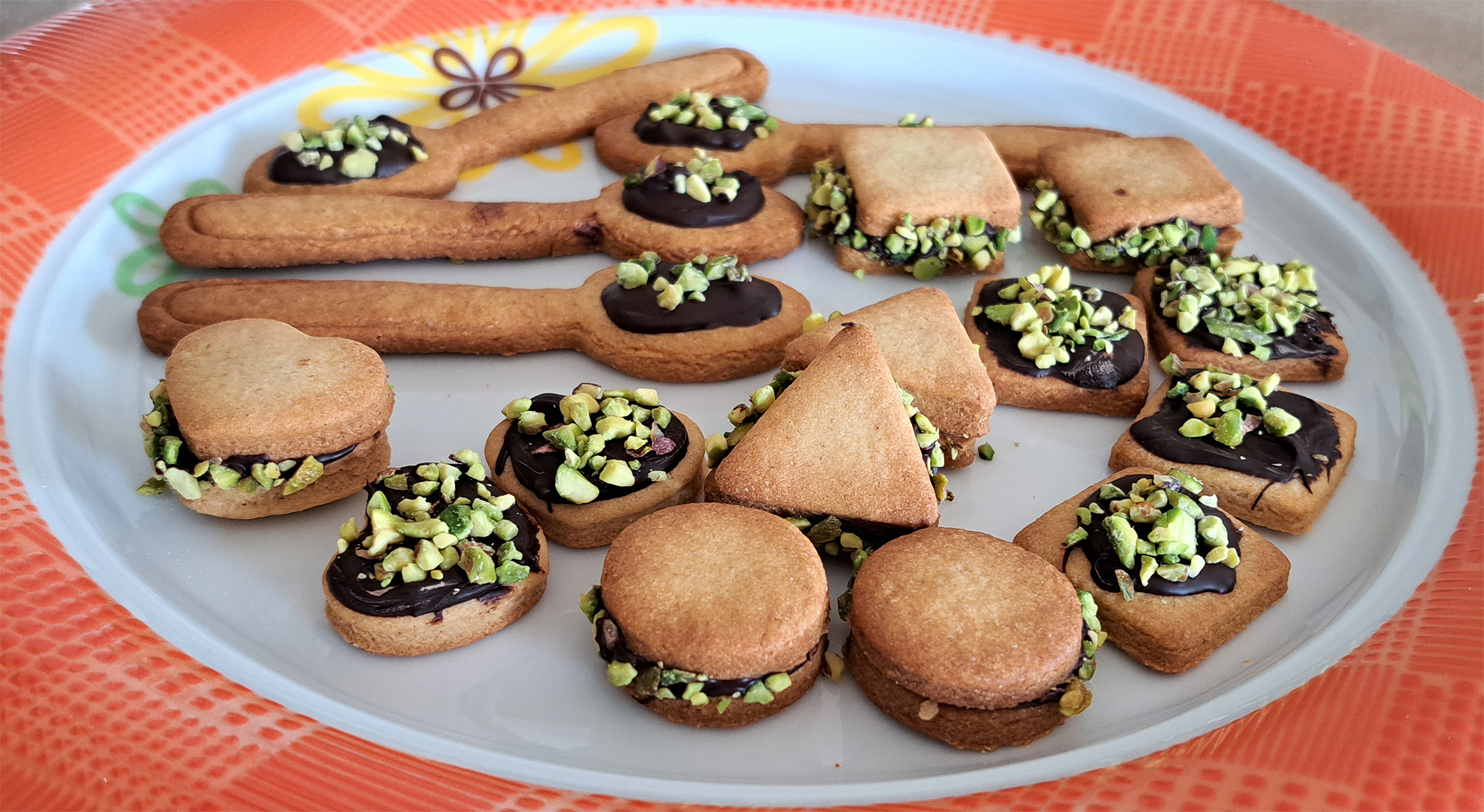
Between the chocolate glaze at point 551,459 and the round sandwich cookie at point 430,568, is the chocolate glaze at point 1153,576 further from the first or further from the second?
the round sandwich cookie at point 430,568

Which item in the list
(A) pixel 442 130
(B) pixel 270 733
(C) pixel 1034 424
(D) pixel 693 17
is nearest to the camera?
(B) pixel 270 733

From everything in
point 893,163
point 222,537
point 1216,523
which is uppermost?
point 893,163

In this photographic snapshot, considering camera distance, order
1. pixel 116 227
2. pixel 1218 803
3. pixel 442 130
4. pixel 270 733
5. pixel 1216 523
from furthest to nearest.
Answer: pixel 442 130 < pixel 116 227 < pixel 1216 523 < pixel 270 733 < pixel 1218 803

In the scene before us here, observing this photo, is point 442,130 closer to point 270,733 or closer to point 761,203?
point 761,203

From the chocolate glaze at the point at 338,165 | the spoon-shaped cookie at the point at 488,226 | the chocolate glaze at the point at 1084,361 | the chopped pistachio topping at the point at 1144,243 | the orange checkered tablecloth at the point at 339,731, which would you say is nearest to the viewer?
the orange checkered tablecloth at the point at 339,731

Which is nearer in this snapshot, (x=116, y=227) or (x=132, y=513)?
(x=132, y=513)

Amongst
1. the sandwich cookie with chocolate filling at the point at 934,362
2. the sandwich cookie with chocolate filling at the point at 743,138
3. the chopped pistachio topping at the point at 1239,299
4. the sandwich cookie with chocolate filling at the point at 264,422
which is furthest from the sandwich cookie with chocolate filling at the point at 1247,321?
the sandwich cookie with chocolate filling at the point at 264,422

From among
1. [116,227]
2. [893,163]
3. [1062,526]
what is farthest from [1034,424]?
[116,227]

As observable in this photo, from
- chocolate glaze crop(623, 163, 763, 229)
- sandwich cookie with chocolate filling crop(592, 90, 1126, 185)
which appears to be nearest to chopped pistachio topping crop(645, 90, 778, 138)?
sandwich cookie with chocolate filling crop(592, 90, 1126, 185)
